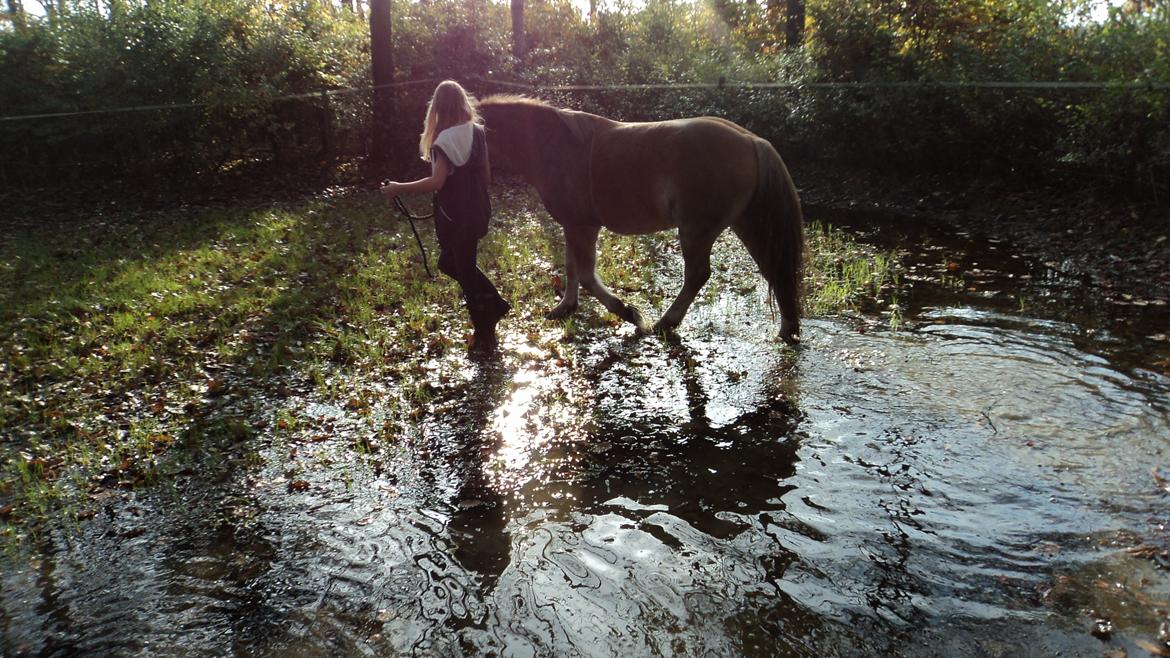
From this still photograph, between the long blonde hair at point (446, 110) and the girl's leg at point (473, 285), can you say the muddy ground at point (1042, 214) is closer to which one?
the girl's leg at point (473, 285)

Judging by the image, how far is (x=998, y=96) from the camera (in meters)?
10.2

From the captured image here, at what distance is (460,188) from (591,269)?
1394mm

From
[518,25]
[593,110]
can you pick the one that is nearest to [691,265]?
[593,110]

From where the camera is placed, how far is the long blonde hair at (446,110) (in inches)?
213

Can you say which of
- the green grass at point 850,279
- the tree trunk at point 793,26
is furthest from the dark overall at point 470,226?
the tree trunk at point 793,26

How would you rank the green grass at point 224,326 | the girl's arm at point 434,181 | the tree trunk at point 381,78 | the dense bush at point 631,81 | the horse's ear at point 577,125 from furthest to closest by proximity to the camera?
1. the tree trunk at point 381,78
2. the dense bush at point 631,81
3. the horse's ear at point 577,125
4. the girl's arm at point 434,181
5. the green grass at point 224,326

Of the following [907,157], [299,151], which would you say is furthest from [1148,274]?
[299,151]

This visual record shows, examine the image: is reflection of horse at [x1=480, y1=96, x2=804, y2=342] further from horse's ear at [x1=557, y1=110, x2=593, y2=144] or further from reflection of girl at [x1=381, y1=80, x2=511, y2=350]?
reflection of girl at [x1=381, y1=80, x2=511, y2=350]

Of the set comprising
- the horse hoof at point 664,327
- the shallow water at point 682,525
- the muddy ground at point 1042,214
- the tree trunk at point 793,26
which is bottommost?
the shallow water at point 682,525

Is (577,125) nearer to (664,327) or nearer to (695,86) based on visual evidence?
(664,327)

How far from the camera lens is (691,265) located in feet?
19.7

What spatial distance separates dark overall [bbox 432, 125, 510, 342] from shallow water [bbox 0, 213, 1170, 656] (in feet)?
1.97

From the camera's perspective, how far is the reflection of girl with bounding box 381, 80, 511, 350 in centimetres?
543

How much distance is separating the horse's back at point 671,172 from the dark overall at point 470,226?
3.21 feet
